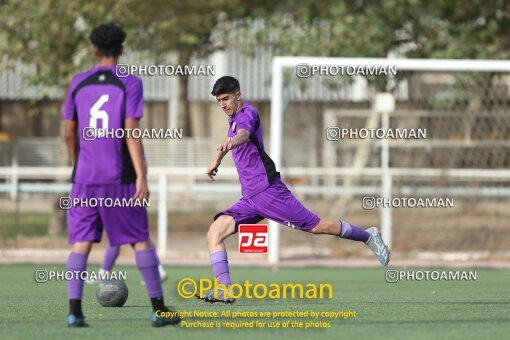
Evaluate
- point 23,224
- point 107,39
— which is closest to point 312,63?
point 23,224

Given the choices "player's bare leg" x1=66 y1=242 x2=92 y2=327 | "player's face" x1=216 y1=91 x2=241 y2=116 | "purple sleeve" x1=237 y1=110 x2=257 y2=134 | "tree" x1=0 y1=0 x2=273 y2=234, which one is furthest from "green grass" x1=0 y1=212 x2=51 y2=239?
"player's bare leg" x1=66 y1=242 x2=92 y2=327

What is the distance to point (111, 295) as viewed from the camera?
10.2m

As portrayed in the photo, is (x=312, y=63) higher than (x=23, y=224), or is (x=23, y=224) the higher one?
(x=312, y=63)

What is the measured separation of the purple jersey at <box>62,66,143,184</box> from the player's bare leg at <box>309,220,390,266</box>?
9.09 ft

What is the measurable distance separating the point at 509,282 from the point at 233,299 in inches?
198

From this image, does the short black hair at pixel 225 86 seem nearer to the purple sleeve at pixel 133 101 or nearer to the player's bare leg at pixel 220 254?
the player's bare leg at pixel 220 254

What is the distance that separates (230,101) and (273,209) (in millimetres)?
990

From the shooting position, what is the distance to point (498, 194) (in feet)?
60.6

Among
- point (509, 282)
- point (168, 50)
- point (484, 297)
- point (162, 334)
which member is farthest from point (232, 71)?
point (162, 334)

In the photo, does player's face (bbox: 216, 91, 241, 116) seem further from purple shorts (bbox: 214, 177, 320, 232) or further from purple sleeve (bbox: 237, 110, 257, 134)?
purple shorts (bbox: 214, 177, 320, 232)

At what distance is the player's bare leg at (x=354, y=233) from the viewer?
10.6 m

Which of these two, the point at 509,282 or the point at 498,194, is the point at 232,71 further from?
the point at 509,282

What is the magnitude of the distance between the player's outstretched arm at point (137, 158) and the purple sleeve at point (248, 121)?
171 cm

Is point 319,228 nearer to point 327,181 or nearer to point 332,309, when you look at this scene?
point 332,309
